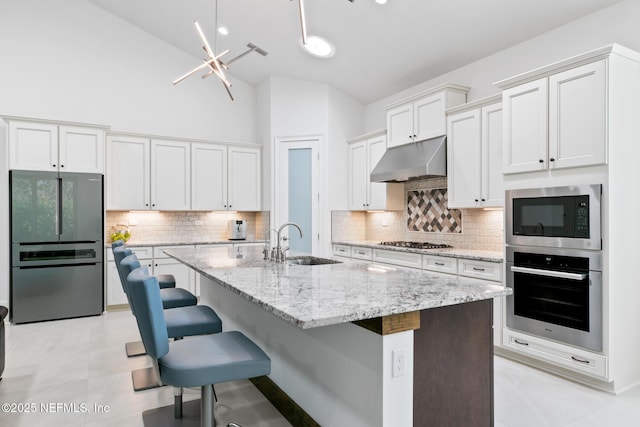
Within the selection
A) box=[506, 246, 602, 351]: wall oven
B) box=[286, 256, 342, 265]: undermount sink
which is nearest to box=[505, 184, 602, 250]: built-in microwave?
box=[506, 246, 602, 351]: wall oven

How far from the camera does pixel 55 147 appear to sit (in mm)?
4855

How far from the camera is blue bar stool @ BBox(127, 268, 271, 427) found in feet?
5.30

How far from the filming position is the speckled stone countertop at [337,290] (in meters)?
1.44

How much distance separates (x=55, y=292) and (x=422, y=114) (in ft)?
16.0

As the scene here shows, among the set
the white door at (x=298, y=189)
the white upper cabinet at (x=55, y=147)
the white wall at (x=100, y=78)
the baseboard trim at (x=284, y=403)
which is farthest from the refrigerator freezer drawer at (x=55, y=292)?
the baseboard trim at (x=284, y=403)

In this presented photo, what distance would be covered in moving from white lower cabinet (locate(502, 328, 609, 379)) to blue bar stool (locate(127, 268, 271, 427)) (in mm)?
2421

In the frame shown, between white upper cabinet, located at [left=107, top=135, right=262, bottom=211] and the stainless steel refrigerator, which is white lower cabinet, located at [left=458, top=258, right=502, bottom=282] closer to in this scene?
white upper cabinet, located at [left=107, top=135, right=262, bottom=211]

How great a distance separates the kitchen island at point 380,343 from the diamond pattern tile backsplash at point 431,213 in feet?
8.36

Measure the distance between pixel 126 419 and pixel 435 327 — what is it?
1976mm

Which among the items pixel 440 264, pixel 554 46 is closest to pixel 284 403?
pixel 440 264

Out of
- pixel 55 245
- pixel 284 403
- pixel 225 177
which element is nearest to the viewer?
pixel 284 403

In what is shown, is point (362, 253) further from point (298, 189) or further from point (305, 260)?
point (305, 260)

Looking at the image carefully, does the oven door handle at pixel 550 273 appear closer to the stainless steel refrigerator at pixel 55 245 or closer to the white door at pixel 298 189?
the white door at pixel 298 189

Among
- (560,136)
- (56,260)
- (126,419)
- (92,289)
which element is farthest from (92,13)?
(560,136)
